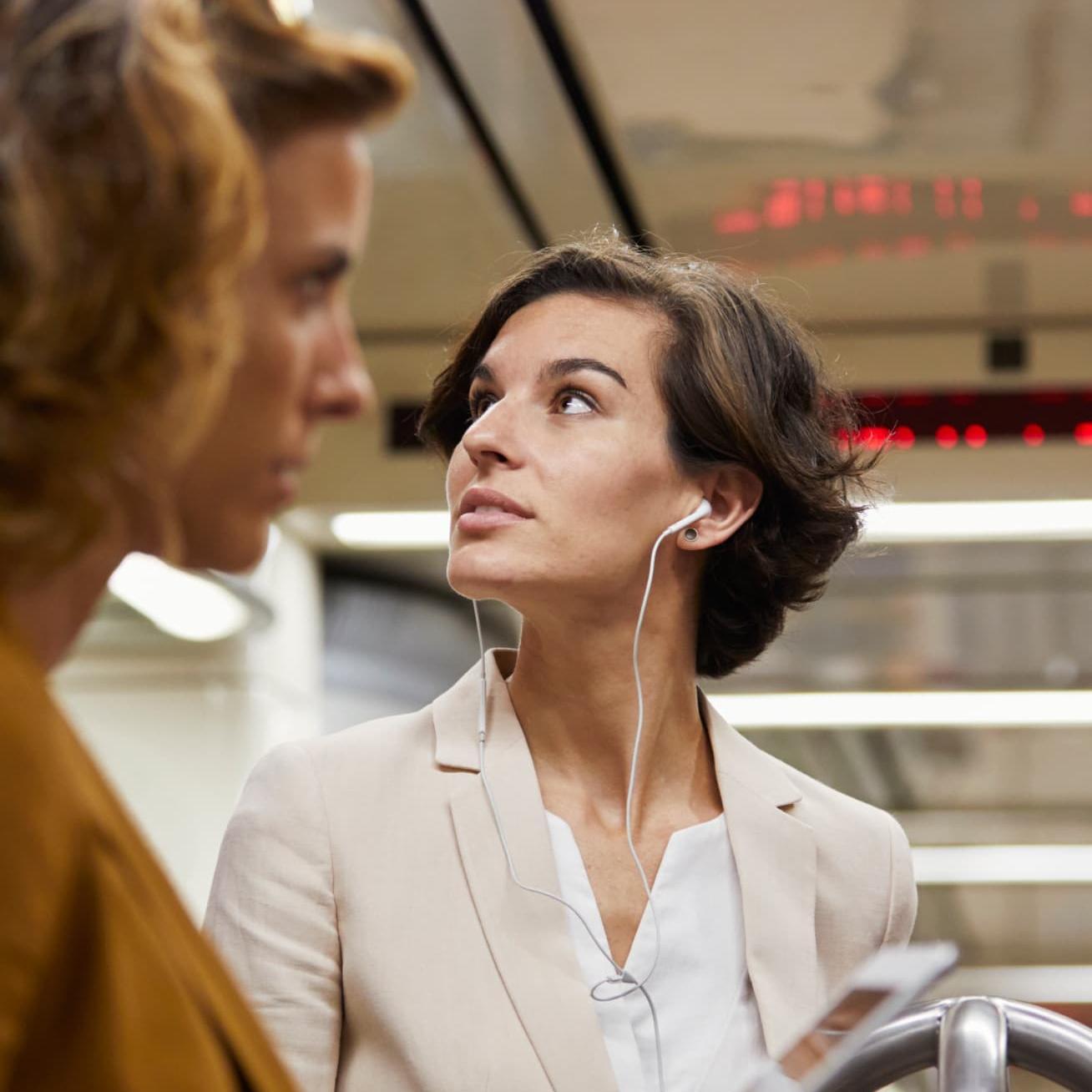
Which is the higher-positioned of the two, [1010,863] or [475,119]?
[475,119]

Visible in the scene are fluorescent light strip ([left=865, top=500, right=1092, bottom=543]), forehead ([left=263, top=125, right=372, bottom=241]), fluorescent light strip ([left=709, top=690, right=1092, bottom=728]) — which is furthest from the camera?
fluorescent light strip ([left=709, top=690, right=1092, bottom=728])

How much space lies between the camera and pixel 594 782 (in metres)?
1.98

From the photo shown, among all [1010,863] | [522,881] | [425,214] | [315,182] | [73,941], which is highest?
[425,214]

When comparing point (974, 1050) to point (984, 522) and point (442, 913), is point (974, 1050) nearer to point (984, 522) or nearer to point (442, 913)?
point (442, 913)

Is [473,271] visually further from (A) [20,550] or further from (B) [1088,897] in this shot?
(B) [1088,897]

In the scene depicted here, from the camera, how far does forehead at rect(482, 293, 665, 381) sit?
6.70ft

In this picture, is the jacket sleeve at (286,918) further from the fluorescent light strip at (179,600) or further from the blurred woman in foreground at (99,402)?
the fluorescent light strip at (179,600)

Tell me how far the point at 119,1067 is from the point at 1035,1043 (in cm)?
66

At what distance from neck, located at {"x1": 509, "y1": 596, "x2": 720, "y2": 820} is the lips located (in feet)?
0.42

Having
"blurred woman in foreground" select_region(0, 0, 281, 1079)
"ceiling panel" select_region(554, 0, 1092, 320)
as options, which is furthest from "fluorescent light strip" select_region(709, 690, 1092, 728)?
"blurred woman in foreground" select_region(0, 0, 281, 1079)

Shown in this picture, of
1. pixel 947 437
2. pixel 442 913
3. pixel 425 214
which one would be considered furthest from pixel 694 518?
pixel 947 437

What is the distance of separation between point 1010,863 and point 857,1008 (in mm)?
8411

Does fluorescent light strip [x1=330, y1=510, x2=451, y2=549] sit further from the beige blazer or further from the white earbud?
the beige blazer

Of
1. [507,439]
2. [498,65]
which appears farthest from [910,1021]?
[498,65]
